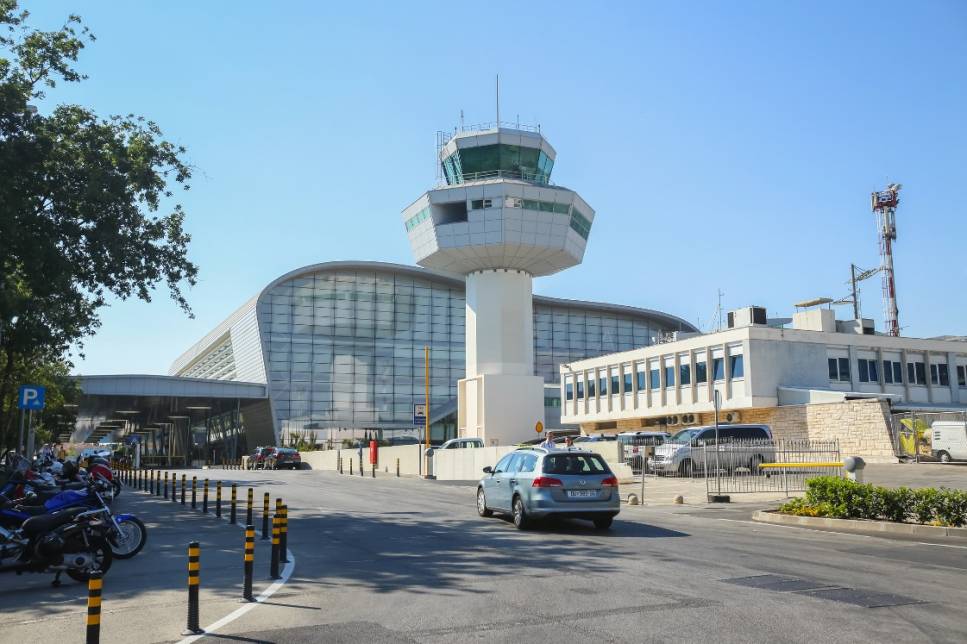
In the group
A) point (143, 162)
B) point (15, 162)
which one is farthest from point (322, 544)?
point (143, 162)

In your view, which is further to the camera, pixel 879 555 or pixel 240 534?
pixel 240 534

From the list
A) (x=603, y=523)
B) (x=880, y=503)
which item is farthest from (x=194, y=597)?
(x=880, y=503)

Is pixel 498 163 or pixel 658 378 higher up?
pixel 498 163

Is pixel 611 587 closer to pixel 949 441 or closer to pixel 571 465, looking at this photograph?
→ pixel 571 465

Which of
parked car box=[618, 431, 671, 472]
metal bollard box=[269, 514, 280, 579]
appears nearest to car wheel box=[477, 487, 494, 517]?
metal bollard box=[269, 514, 280, 579]

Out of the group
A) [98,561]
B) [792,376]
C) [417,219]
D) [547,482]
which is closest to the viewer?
[98,561]

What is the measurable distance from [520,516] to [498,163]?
124 feet

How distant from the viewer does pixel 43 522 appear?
9.99 m

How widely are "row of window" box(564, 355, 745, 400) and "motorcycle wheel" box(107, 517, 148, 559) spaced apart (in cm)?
3719

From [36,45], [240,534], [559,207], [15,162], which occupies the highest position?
[559,207]

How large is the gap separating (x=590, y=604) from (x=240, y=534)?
909 cm

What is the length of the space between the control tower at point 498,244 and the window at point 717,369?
1097 cm

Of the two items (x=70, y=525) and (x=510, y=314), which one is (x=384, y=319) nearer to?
A: (x=510, y=314)

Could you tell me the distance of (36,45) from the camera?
21.1m
